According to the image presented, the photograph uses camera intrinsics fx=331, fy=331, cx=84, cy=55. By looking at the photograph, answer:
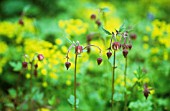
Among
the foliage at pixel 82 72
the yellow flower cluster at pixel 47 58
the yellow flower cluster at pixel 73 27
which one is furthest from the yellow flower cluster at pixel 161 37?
the yellow flower cluster at pixel 47 58

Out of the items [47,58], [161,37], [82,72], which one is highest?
[161,37]

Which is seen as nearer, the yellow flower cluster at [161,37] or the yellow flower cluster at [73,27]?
the yellow flower cluster at [161,37]

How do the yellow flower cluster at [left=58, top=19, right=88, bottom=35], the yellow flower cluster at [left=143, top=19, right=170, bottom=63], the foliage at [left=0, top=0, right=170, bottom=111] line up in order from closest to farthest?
the foliage at [left=0, top=0, right=170, bottom=111] → the yellow flower cluster at [left=143, top=19, right=170, bottom=63] → the yellow flower cluster at [left=58, top=19, right=88, bottom=35]

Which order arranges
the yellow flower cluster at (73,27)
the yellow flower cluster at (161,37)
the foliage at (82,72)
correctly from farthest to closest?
the yellow flower cluster at (73,27) → the yellow flower cluster at (161,37) → the foliage at (82,72)

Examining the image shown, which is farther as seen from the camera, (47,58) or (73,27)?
(73,27)

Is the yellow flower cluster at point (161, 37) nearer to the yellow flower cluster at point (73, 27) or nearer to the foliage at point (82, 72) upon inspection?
the foliage at point (82, 72)

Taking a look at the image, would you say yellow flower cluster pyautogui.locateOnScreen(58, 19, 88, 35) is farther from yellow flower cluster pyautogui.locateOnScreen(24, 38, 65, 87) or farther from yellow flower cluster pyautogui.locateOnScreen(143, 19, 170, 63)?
yellow flower cluster pyautogui.locateOnScreen(143, 19, 170, 63)

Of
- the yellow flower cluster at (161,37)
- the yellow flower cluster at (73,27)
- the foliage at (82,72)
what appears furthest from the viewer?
the yellow flower cluster at (73,27)

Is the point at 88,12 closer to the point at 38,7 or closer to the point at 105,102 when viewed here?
the point at 38,7

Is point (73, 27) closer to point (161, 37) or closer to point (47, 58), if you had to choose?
point (47, 58)

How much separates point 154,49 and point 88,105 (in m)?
0.78

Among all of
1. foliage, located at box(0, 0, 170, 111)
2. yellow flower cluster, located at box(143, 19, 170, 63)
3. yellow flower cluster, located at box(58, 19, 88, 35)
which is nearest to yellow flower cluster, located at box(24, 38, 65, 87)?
foliage, located at box(0, 0, 170, 111)

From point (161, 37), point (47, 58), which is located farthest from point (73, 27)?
point (161, 37)

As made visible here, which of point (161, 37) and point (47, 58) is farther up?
point (161, 37)
